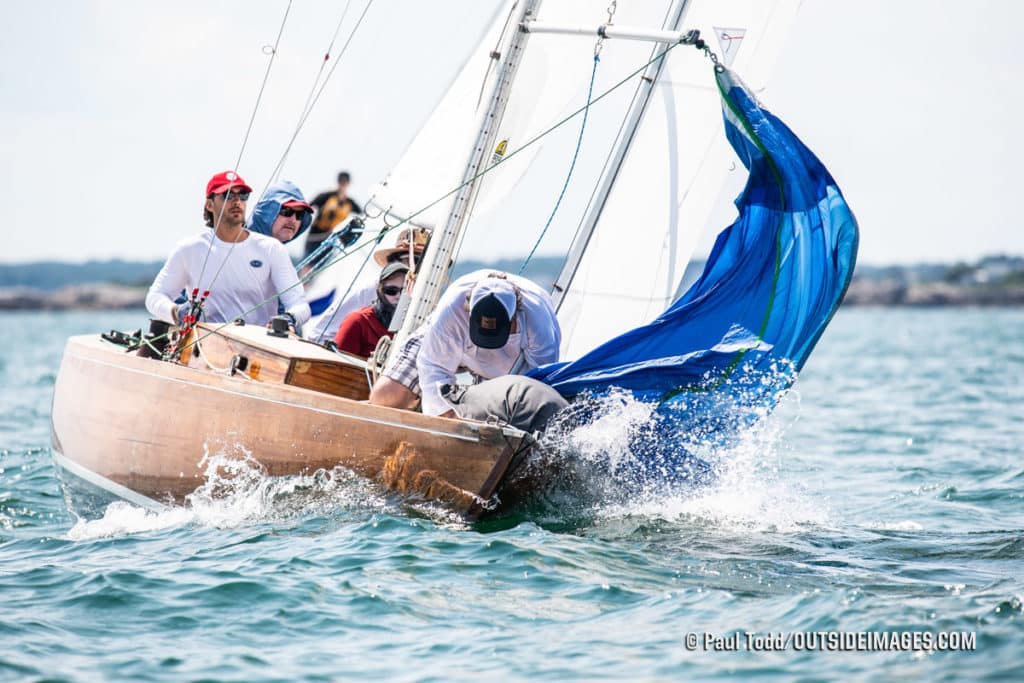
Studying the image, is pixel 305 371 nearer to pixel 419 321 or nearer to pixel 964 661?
pixel 419 321

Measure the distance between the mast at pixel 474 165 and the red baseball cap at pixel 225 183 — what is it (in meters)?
1.30

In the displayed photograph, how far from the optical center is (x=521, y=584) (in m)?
5.34

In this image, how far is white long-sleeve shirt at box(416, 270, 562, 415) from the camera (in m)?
6.38

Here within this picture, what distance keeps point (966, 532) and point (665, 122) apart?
3.12 meters

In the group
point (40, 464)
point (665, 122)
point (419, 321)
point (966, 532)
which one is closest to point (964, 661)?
point (966, 532)

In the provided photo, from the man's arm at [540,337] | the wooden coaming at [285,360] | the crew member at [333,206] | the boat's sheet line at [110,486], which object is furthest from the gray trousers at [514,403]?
the crew member at [333,206]

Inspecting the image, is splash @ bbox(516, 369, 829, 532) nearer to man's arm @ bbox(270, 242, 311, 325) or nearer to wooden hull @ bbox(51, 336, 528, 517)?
wooden hull @ bbox(51, 336, 528, 517)

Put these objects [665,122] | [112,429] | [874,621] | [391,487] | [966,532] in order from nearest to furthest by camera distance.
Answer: [874,621] → [391,487] → [966,532] → [112,429] → [665,122]

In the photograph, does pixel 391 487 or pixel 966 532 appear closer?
pixel 391 487

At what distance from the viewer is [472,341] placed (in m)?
6.34

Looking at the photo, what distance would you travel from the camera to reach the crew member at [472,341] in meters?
6.24

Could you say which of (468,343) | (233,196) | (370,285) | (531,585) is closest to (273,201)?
A: (370,285)

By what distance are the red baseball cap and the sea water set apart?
188cm

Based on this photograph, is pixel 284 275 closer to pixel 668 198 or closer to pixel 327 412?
pixel 327 412
